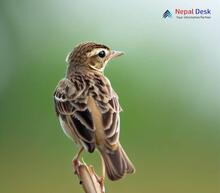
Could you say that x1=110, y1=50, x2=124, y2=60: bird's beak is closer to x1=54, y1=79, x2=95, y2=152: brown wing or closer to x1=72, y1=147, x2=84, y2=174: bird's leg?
x1=54, y1=79, x2=95, y2=152: brown wing

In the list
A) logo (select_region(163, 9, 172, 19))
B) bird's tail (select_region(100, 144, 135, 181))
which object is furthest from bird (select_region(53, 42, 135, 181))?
logo (select_region(163, 9, 172, 19))

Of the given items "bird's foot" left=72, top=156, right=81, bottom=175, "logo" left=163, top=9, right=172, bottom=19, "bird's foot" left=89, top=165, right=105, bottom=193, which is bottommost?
"bird's foot" left=89, top=165, right=105, bottom=193

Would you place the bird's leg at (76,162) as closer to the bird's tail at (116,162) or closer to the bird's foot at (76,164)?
the bird's foot at (76,164)

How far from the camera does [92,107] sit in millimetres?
1903

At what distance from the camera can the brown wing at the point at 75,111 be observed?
188 centimetres

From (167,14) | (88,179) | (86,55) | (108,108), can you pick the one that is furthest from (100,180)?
(167,14)

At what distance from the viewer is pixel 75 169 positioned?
195cm

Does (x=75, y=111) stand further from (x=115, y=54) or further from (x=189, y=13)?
(x=189, y=13)

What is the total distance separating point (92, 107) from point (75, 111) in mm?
69

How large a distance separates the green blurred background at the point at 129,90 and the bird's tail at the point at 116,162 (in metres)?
0.04

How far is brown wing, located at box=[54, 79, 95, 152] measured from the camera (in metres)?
1.88

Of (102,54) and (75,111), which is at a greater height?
(102,54)

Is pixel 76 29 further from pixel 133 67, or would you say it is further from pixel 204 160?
pixel 204 160

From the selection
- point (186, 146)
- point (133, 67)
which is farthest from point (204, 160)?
point (133, 67)
